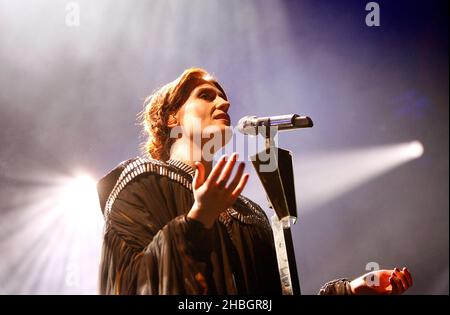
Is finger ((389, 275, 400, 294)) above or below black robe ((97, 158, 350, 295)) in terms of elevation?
below

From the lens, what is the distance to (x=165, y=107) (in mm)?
2035

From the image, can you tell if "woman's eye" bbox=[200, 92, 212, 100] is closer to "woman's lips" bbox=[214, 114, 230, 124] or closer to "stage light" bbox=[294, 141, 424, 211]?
"woman's lips" bbox=[214, 114, 230, 124]

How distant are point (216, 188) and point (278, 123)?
0.38m

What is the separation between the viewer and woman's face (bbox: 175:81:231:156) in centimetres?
195

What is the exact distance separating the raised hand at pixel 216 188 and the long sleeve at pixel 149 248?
0.06m

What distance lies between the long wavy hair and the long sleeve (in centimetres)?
29

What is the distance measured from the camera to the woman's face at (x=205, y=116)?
1945mm

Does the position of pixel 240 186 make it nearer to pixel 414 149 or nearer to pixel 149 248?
pixel 149 248

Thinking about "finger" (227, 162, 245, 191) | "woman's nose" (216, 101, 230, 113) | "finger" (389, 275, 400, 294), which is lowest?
"finger" (389, 275, 400, 294)

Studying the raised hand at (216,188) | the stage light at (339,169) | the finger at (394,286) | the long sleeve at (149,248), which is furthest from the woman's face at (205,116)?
the finger at (394,286)

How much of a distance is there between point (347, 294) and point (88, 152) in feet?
4.00

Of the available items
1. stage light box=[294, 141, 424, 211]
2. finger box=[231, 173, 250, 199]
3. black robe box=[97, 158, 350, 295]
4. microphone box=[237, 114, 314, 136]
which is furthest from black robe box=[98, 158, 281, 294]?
stage light box=[294, 141, 424, 211]

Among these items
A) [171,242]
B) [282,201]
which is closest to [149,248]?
[171,242]

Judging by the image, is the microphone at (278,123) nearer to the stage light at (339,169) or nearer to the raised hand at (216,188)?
the raised hand at (216,188)
